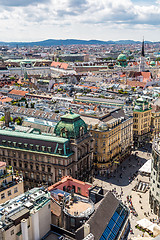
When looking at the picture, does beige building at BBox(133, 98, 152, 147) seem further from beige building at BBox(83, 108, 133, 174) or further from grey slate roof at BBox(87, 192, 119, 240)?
grey slate roof at BBox(87, 192, 119, 240)

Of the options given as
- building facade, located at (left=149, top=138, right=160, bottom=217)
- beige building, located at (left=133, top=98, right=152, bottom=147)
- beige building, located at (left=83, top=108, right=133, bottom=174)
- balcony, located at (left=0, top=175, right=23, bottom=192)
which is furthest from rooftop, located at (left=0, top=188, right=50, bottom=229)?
beige building, located at (left=133, top=98, right=152, bottom=147)

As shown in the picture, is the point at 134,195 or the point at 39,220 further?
the point at 134,195

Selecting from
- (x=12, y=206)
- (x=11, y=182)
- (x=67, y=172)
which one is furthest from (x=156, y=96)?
(x=12, y=206)

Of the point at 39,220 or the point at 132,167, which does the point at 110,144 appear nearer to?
the point at 132,167

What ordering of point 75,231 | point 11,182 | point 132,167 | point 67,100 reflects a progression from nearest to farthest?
1. point 75,231
2. point 11,182
3. point 132,167
4. point 67,100

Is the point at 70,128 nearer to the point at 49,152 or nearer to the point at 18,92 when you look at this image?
the point at 49,152

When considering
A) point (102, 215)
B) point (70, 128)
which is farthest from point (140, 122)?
point (102, 215)

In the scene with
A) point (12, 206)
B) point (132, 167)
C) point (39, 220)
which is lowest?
point (132, 167)
